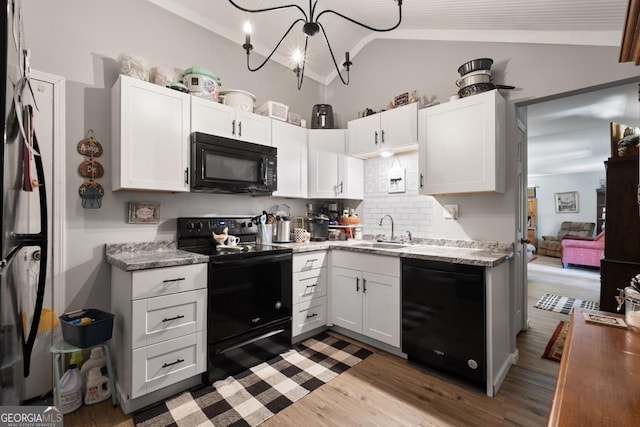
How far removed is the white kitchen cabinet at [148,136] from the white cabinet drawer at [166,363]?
1.11 m

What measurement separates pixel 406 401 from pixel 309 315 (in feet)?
3.70

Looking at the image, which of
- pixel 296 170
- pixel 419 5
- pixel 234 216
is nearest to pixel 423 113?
pixel 419 5

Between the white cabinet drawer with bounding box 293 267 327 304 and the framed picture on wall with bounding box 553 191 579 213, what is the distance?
32.1 feet

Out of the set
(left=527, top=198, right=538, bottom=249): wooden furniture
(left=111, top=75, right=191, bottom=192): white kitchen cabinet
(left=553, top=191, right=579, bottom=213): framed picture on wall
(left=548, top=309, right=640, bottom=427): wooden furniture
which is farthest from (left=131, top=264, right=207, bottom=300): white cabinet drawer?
A: (left=553, top=191, right=579, bottom=213): framed picture on wall

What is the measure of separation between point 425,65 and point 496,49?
0.64 m

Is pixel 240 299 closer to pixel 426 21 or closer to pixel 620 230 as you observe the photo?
pixel 426 21

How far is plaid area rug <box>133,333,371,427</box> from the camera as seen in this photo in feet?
5.81

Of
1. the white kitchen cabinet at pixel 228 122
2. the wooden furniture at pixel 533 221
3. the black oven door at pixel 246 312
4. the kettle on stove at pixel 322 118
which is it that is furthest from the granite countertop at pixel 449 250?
the wooden furniture at pixel 533 221

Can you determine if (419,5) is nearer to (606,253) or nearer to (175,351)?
(606,253)

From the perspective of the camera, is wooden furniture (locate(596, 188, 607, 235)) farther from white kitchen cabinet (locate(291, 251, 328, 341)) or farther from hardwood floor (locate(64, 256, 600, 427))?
white kitchen cabinet (locate(291, 251, 328, 341))

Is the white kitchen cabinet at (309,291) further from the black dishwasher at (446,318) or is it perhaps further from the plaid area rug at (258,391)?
the black dishwasher at (446,318)

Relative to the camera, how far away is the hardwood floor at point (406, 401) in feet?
5.77

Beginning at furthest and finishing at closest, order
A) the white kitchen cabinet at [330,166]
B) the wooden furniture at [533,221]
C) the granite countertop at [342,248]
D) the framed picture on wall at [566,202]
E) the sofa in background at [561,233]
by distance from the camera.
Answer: the wooden furniture at [533,221], the framed picture on wall at [566,202], the sofa in background at [561,233], the white kitchen cabinet at [330,166], the granite countertop at [342,248]

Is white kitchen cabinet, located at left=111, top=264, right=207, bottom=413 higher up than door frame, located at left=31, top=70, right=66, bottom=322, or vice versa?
door frame, located at left=31, top=70, right=66, bottom=322
